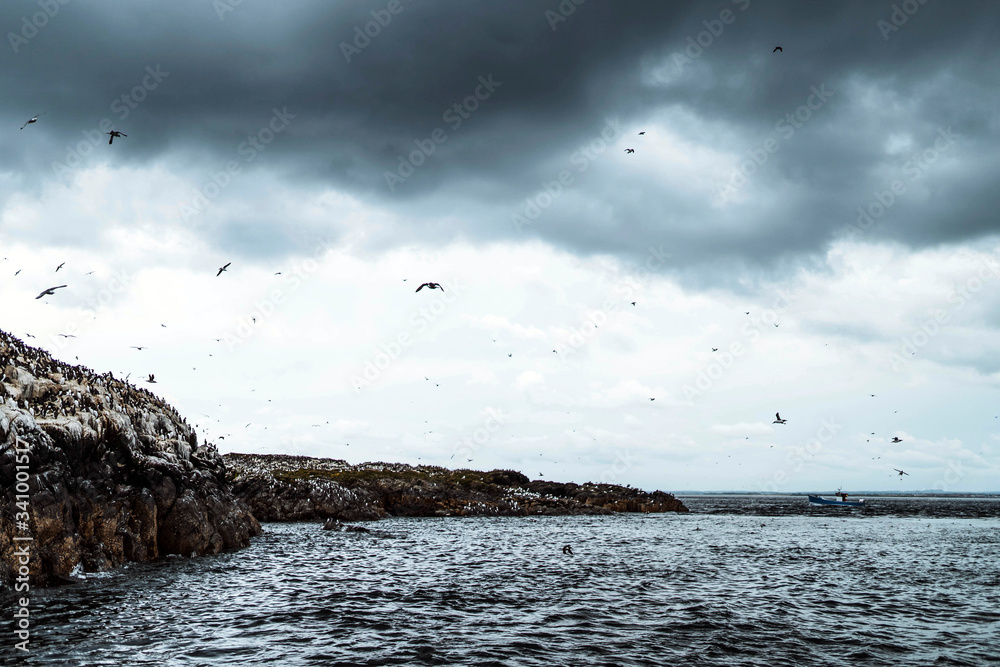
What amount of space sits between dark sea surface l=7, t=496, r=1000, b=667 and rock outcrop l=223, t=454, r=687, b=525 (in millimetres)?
23354

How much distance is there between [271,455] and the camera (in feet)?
393

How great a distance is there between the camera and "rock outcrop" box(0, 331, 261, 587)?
21.3 meters

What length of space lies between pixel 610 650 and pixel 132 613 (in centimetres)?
1402

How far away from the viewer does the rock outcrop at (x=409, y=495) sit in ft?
190

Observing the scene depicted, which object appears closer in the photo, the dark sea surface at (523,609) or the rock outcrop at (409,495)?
the dark sea surface at (523,609)

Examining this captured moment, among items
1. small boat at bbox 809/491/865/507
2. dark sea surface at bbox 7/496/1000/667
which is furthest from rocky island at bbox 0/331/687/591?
small boat at bbox 809/491/865/507

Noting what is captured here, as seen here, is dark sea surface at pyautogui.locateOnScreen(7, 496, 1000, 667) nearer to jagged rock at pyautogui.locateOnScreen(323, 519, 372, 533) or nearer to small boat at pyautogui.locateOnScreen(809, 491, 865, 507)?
jagged rock at pyautogui.locateOnScreen(323, 519, 372, 533)

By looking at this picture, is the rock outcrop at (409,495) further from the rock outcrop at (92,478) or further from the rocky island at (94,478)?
the rock outcrop at (92,478)

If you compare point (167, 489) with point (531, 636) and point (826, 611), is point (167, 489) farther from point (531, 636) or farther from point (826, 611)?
point (826, 611)

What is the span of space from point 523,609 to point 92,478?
19.4m

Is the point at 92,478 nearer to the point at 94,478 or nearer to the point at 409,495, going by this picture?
the point at 94,478

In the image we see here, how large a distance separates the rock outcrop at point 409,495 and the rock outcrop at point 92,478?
40.2ft

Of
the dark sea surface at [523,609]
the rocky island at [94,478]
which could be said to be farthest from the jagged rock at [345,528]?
the dark sea surface at [523,609]

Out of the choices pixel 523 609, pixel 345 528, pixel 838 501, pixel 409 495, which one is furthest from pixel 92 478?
pixel 838 501
